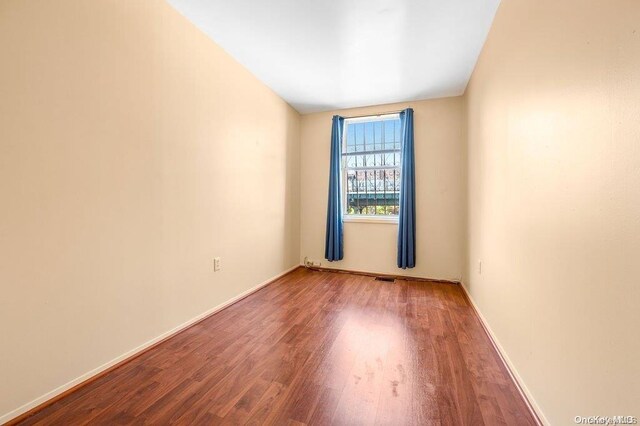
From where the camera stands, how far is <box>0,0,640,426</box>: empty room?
948 millimetres

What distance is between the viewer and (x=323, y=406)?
1.32 meters

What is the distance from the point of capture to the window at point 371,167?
392 centimetres

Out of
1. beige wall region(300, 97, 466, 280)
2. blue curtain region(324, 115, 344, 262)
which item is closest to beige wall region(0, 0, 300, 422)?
blue curtain region(324, 115, 344, 262)

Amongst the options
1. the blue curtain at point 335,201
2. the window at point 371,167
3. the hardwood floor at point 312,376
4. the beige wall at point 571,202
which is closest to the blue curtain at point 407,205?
the window at point 371,167

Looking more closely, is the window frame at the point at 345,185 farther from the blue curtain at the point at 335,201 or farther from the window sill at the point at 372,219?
the blue curtain at the point at 335,201

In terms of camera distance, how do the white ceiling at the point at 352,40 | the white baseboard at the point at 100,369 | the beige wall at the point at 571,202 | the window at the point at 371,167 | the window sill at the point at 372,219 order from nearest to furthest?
the beige wall at the point at 571,202 → the white baseboard at the point at 100,369 → the white ceiling at the point at 352,40 → the window sill at the point at 372,219 → the window at the point at 371,167

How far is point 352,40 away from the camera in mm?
2330

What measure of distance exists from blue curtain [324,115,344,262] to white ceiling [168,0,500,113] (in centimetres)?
68

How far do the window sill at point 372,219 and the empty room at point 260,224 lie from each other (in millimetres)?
1010

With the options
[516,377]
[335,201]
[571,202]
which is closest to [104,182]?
[571,202]

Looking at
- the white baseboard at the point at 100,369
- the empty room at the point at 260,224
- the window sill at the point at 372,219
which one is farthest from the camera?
the window sill at the point at 372,219

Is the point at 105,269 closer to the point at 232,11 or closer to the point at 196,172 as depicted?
the point at 196,172

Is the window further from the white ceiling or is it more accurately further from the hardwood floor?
the hardwood floor

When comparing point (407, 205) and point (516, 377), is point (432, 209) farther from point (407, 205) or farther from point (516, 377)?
point (516, 377)
